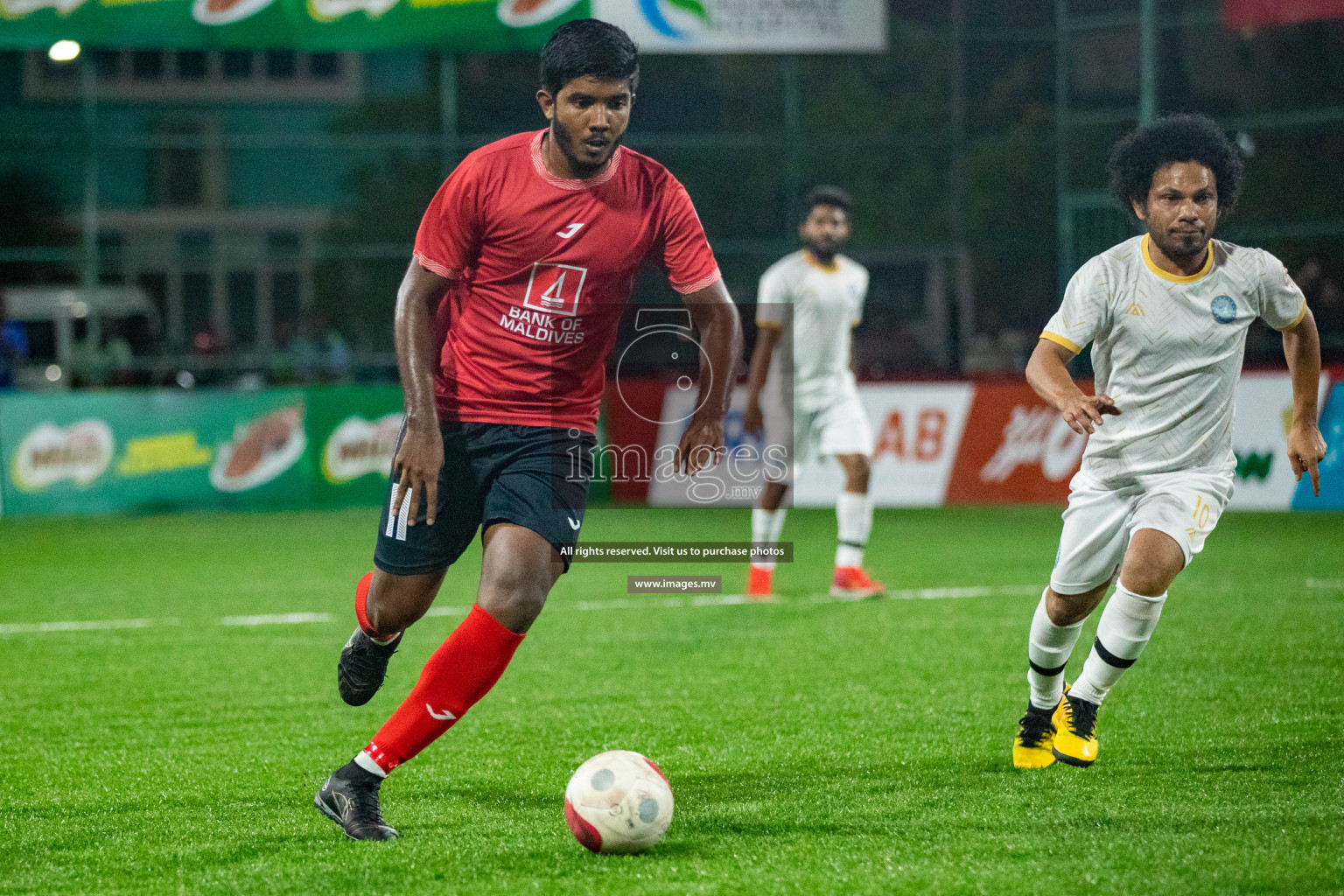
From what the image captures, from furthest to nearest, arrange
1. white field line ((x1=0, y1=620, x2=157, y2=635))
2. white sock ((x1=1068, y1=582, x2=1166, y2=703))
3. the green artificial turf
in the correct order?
→ 1. white field line ((x1=0, y1=620, x2=157, y2=635))
2. white sock ((x1=1068, y1=582, x2=1166, y2=703))
3. the green artificial turf

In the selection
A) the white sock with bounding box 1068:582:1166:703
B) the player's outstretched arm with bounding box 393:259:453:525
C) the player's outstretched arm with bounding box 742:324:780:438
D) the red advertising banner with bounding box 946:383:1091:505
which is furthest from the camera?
the red advertising banner with bounding box 946:383:1091:505

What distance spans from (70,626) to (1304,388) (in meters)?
6.57

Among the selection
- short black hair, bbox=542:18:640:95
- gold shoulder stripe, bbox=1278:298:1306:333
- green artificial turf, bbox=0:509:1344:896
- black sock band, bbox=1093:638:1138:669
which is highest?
short black hair, bbox=542:18:640:95

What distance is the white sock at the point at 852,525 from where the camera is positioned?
9.29 metres

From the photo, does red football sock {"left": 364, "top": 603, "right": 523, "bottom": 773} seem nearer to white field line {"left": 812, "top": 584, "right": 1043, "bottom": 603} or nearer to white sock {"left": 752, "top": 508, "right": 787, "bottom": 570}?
white field line {"left": 812, "top": 584, "right": 1043, "bottom": 603}

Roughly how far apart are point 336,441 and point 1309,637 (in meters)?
9.99

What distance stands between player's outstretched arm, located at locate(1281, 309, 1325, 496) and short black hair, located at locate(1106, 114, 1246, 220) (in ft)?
1.49

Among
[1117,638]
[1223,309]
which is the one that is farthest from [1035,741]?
[1223,309]

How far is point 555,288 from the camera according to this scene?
14.6 feet

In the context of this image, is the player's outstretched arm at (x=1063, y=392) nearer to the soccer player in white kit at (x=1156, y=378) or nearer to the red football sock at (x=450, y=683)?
the soccer player in white kit at (x=1156, y=378)

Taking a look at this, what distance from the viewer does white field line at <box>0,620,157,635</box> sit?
8.40 metres

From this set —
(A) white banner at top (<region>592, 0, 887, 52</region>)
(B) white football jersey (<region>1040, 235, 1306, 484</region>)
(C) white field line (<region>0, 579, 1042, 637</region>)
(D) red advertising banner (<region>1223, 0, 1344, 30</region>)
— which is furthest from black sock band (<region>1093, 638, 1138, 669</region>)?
(D) red advertising banner (<region>1223, 0, 1344, 30</region>)

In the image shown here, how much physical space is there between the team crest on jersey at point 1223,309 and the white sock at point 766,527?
474 cm

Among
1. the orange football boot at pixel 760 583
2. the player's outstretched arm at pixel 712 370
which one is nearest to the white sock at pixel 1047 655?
the player's outstretched arm at pixel 712 370
